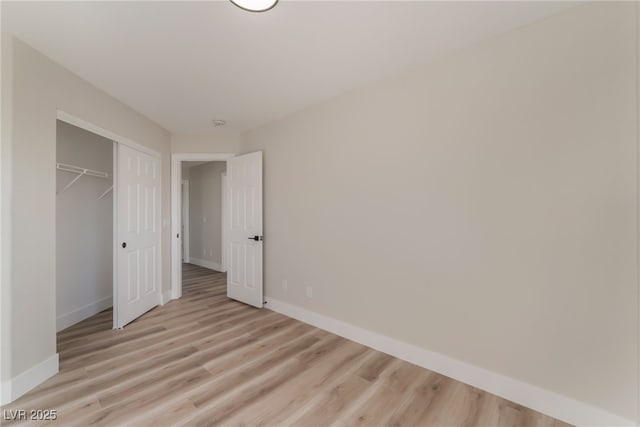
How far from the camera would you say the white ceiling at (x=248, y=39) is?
5.55 ft

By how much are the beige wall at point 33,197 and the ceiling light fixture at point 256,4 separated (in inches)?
67.0

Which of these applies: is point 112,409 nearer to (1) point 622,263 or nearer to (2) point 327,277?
(2) point 327,277

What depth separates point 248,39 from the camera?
77.1 inches

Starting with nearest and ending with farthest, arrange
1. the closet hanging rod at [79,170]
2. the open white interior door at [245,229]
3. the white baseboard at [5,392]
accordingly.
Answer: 1. the white baseboard at [5,392]
2. the closet hanging rod at [79,170]
3. the open white interior door at [245,229]

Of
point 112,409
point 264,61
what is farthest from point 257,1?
point 112,409

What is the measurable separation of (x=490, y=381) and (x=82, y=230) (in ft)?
14.3

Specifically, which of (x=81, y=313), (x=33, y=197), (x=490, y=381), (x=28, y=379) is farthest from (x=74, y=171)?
(x=490, y=381)

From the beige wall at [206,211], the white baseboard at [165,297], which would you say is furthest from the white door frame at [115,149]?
the beige wall at [206,211]

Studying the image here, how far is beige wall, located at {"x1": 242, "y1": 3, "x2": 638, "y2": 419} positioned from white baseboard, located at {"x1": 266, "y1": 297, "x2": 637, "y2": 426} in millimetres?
53

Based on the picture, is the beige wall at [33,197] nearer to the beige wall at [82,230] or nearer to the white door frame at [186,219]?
the beige wall at [82,230]

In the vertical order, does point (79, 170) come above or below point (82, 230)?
above

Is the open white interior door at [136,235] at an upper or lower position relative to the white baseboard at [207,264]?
upper

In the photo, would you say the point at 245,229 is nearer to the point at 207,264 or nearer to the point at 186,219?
the point at 207,264

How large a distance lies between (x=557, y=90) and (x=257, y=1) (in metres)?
1.86
